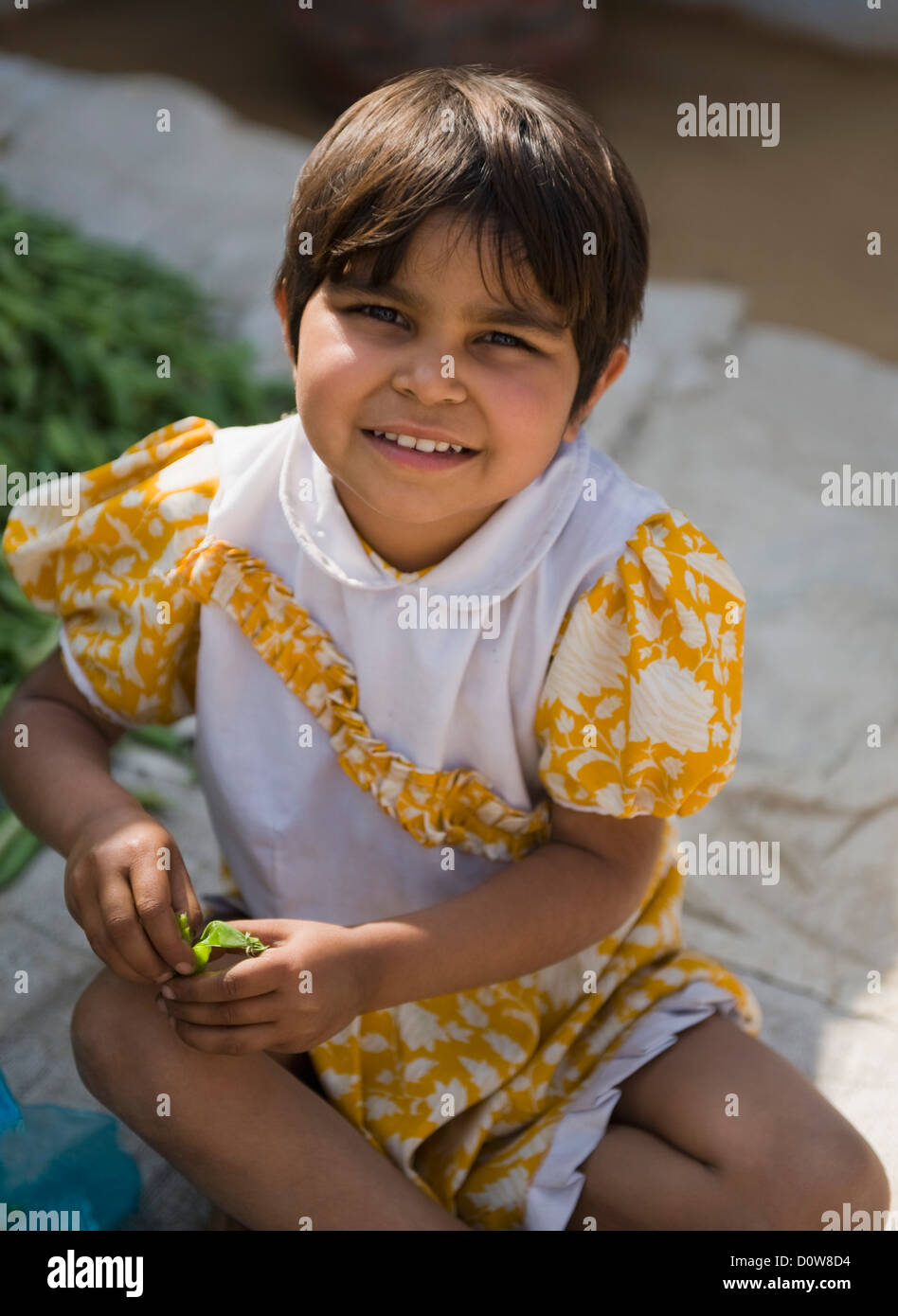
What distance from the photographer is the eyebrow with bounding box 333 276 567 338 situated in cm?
116

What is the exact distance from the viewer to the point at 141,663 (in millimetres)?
1388

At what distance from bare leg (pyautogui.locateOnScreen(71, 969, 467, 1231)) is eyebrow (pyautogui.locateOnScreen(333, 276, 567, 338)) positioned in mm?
618

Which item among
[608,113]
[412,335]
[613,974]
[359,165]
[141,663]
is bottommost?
[613,974]

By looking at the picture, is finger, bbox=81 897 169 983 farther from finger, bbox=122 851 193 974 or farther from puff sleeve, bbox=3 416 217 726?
puff sleeve, bbox=3 416 217 726

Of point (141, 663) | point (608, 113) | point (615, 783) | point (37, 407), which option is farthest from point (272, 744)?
point (608, 113)

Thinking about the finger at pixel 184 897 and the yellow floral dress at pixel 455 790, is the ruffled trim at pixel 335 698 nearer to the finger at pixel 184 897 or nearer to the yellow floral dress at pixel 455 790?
the yellow floral dress at pixel 455 790

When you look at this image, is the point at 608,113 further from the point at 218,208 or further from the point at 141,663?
the point at 141,663

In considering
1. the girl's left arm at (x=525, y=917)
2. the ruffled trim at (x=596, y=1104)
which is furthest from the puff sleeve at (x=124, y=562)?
the ruffled trim at (x=596, y=1104)

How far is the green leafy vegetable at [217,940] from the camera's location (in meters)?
1.16

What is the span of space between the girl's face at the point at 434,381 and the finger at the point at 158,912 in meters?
0.35

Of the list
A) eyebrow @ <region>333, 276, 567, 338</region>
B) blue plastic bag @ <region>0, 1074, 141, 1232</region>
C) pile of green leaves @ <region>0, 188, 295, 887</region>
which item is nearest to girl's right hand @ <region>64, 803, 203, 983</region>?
blue plastic bag @ <region>0, 1074, 141, 1232</region>
